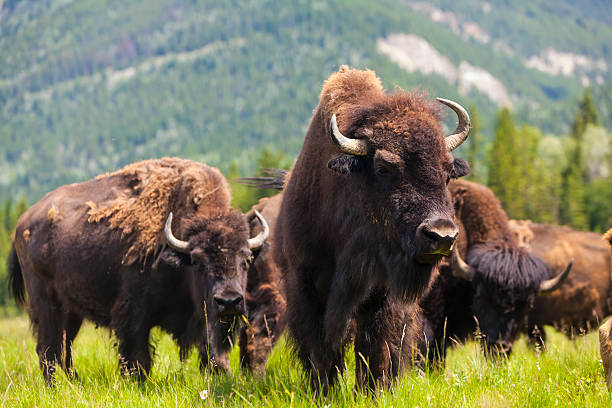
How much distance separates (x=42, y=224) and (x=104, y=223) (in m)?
1.04

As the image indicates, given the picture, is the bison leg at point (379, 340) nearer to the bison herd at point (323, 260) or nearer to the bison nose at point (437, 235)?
the bison herd at point (323, 260)

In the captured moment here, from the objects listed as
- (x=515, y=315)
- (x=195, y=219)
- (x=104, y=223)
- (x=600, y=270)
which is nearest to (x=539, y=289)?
(x=515, y=315)

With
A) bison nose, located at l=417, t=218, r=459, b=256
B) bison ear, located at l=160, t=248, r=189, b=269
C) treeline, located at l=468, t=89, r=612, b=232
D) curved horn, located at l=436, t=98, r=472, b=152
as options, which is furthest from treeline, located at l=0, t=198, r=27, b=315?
bison nose, located at l=417, t=218, r=459, b=256

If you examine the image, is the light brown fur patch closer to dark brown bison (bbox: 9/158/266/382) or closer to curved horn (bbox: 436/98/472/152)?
dark brown bison (bbox: 9/158/266/382)

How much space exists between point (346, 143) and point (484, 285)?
397 cm

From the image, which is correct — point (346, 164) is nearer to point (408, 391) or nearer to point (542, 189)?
point (408, 391)

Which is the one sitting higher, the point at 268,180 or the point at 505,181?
the point at 268,180

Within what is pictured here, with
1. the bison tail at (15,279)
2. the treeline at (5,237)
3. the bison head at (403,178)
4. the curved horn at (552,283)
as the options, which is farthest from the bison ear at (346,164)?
the treeline at (5,237)

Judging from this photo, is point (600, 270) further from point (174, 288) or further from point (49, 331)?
point (49, 331)

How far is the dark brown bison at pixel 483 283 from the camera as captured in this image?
298 inches

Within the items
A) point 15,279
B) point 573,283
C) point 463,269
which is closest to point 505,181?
point 573,283

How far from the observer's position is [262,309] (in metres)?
7.66

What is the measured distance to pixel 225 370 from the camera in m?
6.34

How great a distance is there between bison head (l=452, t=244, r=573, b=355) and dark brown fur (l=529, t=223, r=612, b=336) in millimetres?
2416
